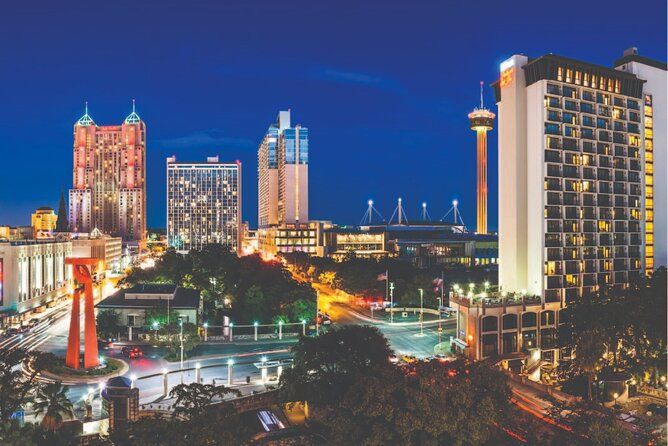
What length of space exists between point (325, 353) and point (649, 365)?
96.0 ft

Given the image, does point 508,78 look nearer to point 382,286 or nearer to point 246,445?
point 382,286

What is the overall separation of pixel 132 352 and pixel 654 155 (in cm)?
6713

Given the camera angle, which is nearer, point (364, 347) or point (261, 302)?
point (364, 347)

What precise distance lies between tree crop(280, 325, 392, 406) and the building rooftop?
32572 mm

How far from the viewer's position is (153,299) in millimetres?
69562

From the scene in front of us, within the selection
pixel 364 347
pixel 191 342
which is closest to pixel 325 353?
pixel 364 347

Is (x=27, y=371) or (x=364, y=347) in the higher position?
(x=364, y=347)

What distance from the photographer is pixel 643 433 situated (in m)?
30.1

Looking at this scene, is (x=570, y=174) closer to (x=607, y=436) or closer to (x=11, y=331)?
(x=607, y=436)

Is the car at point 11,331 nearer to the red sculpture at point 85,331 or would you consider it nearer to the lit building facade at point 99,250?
the red sculpture at point 85,331

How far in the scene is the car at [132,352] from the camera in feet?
176

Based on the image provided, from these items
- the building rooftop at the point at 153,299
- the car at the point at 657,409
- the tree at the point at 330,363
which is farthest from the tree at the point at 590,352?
the building rooftop at the point at 153,299

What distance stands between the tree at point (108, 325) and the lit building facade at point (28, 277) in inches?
781

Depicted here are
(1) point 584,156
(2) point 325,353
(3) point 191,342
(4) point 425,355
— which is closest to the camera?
(2) point 325,353
